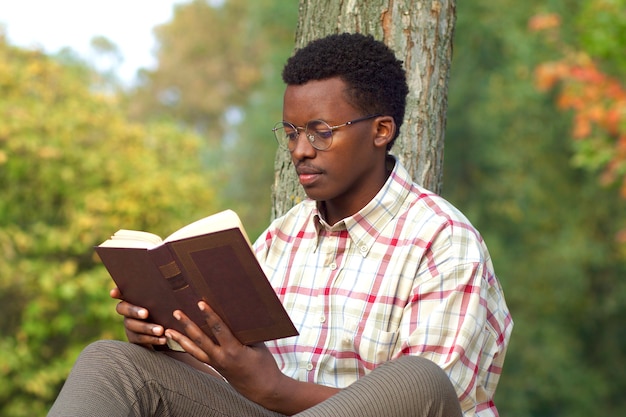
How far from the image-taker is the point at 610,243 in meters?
13.0

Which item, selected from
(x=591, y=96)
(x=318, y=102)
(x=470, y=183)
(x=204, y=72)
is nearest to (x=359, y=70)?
(x=318, y=102)

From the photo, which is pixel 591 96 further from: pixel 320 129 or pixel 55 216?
pixel 320 129

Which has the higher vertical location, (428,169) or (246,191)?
(428,169)

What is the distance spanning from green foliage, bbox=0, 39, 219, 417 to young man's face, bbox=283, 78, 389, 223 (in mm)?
4581

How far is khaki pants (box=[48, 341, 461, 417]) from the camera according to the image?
2348 mm

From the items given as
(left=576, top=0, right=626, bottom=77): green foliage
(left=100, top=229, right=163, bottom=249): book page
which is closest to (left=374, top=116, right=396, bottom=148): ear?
(left=100, top=229, right=163, bottom=249): book page

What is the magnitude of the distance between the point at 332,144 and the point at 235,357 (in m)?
0.65

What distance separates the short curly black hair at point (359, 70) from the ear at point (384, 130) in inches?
1.0

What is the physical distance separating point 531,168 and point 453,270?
1110 centimetres

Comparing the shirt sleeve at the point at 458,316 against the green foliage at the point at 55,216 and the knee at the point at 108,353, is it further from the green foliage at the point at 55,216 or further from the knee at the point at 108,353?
the green foliage at the point at 55,216

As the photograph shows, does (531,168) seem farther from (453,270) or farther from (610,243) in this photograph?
(453,270)

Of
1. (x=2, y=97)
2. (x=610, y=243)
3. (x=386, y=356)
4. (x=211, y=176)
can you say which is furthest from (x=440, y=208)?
(x=610, y=243)

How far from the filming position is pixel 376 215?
289 cm

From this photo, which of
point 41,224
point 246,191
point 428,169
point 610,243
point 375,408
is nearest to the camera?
point 375,408
